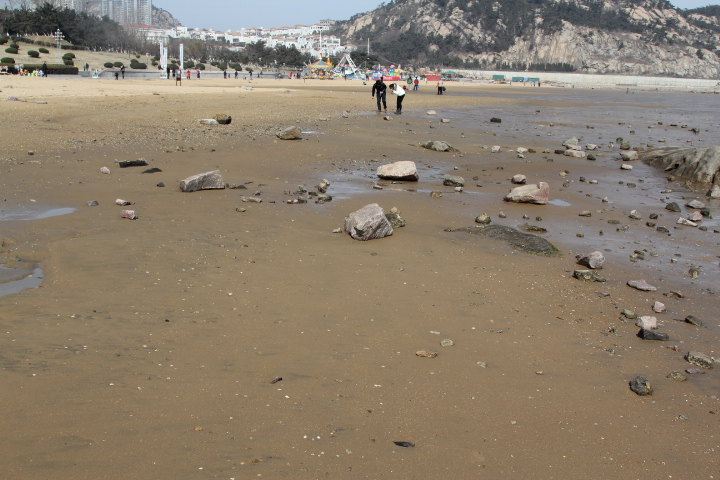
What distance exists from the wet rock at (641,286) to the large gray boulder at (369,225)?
354 cm

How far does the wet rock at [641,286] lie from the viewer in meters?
8.47

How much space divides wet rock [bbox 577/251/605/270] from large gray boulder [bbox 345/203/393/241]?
286 cm

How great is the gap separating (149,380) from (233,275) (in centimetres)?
275

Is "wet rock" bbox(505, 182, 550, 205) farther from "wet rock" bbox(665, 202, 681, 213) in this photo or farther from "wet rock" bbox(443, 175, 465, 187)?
"wet rock" bbox(665, 202, 681, 213)

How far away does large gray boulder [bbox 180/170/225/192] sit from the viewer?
1238 cm

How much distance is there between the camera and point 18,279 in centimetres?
742

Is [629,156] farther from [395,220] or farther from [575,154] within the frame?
[395,220]

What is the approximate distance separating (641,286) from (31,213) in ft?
29.6

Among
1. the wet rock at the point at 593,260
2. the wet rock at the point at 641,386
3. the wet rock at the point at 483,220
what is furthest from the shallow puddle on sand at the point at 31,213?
the wet rock at the point at 641,386

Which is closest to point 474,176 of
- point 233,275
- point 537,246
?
point 537,246

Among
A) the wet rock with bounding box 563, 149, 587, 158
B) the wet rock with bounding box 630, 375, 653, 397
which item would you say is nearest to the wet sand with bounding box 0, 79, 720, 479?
the wet rock with bounding box 630, 375, 653, 397

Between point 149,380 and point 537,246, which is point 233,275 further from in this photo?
point 537,246

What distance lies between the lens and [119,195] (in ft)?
38.8

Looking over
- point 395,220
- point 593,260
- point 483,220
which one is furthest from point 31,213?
point 593,260
